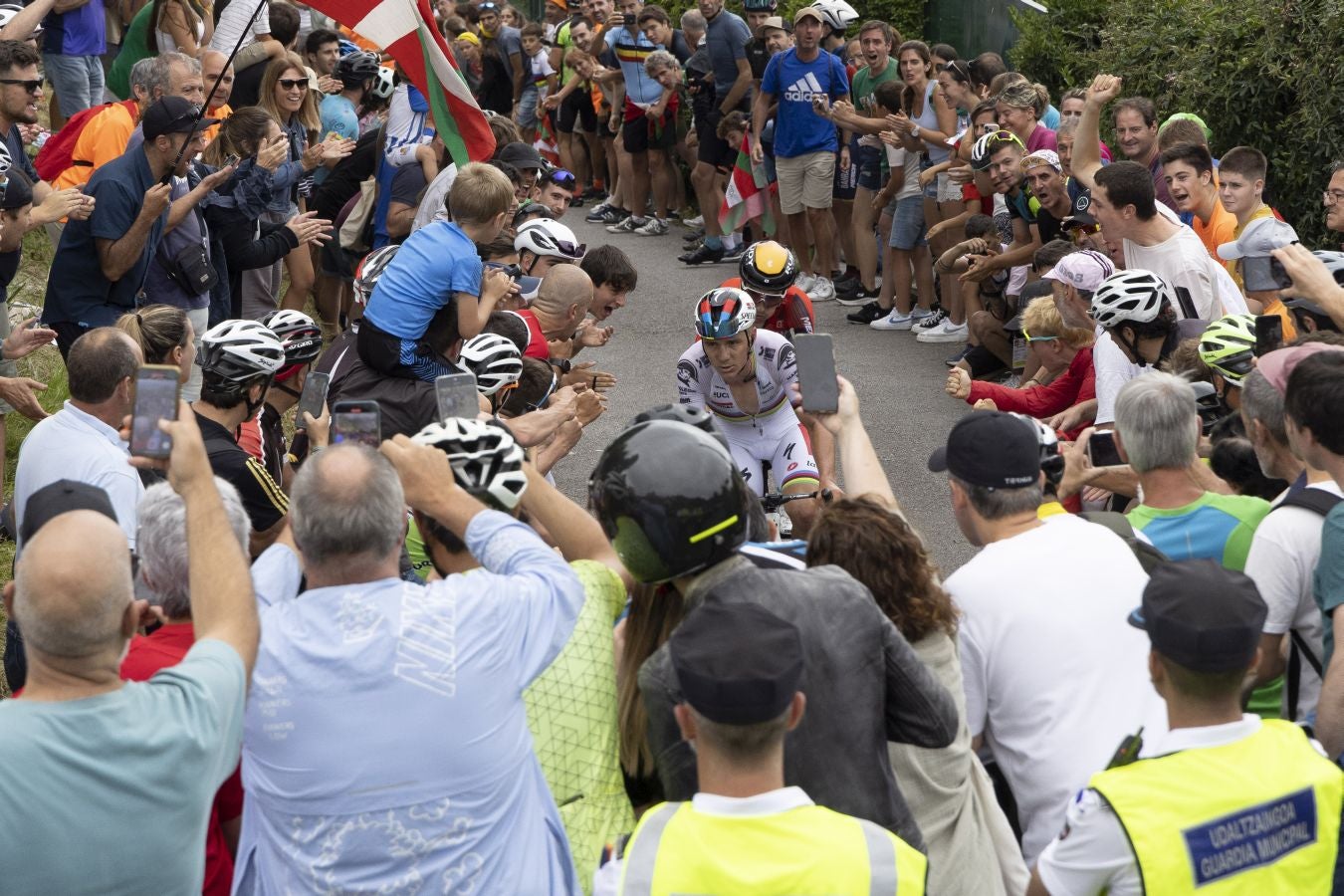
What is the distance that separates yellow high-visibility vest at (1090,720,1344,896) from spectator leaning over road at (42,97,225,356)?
20.7 ft

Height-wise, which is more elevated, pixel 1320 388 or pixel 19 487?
pixel 1320 388

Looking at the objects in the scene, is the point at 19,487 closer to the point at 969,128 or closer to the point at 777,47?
the point at 969,128

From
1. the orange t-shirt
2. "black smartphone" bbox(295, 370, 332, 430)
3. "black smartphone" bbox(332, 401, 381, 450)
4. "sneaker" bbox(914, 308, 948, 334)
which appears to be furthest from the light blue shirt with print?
"sneaker" bbox(914, 308, 948, 334)

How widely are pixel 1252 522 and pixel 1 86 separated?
23.6 feet

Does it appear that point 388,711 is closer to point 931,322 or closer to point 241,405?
point 241,405

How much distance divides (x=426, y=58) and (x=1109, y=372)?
493cm

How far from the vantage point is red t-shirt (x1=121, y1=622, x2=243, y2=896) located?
3406 mm

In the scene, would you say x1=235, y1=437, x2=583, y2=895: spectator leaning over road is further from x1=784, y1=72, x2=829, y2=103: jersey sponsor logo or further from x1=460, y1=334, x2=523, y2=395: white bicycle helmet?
x1=784, y1=72, x2=829, y2=103: jersey sponsor logo

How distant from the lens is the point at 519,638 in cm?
300

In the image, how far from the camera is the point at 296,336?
6344mm

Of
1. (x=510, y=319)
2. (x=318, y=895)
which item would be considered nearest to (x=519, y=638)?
(x=318, y=895)

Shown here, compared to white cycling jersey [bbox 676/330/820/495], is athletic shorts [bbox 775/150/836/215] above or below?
below

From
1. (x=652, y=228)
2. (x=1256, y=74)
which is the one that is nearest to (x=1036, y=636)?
(x=1256, y=74)

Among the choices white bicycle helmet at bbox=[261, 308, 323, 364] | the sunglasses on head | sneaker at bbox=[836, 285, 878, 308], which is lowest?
sneaker at bbox=[836, 285, 878, 308]
